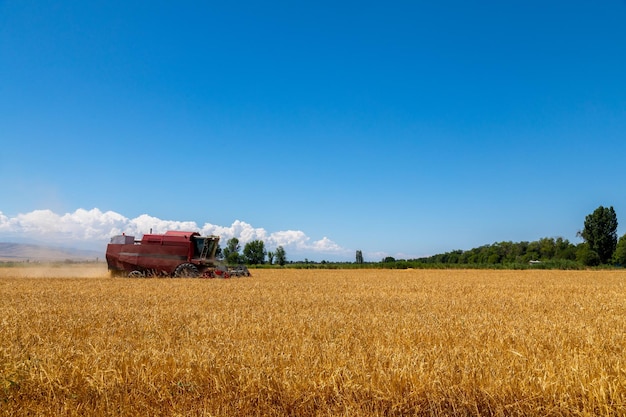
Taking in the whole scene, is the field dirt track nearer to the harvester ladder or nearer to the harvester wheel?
the harvester wheel

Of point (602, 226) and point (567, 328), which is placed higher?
point (602, 226)

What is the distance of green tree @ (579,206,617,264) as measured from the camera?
89750 mm

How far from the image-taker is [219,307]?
9648 millimetres

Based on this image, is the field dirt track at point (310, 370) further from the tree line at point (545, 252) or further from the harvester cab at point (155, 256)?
the tree line at point (545, 252)

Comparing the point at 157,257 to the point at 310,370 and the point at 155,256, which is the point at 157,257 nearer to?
the point at 155,256

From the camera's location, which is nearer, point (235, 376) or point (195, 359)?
point (235, 376)

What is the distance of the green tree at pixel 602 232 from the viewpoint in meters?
89.8

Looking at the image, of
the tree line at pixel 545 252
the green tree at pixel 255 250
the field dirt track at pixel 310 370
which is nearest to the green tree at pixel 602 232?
the tree line at pixel 545 252

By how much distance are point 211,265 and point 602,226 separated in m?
94.5

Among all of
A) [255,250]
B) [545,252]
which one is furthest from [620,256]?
[255,250]

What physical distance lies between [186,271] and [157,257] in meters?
1.78

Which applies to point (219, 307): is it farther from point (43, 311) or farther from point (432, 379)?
point (432, 379)

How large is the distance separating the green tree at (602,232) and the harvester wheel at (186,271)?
3661 inches

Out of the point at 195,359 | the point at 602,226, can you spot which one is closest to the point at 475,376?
the point at 195,359
